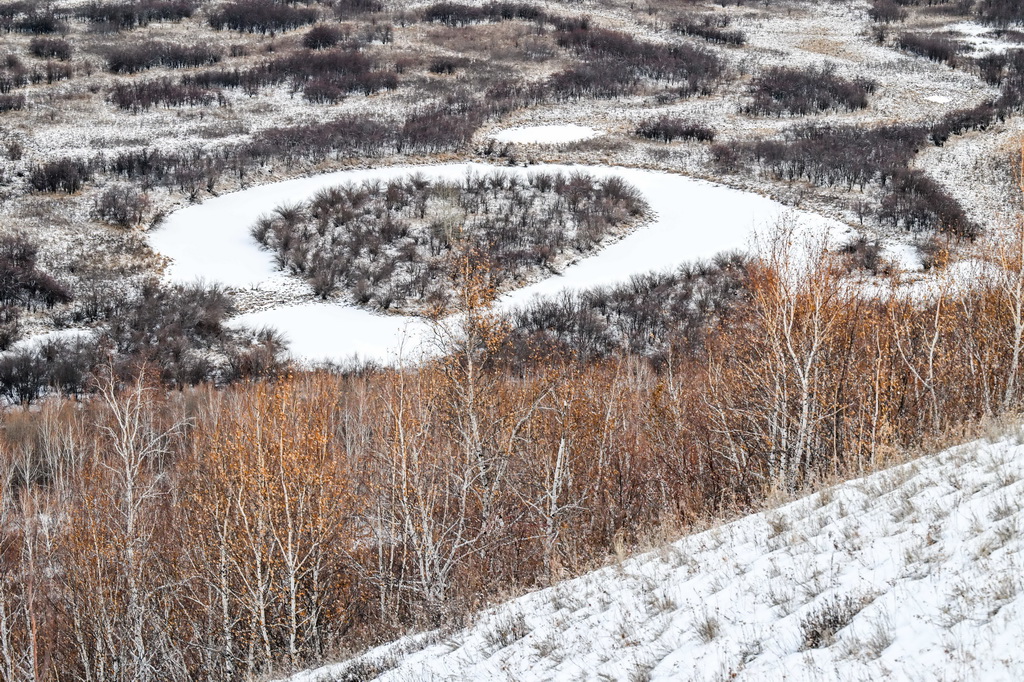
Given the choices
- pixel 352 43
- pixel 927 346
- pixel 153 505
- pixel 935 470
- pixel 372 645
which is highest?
pixel 352 43

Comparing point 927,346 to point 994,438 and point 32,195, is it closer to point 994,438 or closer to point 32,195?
point 994,438

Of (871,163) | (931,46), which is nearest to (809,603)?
(871,163)

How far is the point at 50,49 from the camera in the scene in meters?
68.8

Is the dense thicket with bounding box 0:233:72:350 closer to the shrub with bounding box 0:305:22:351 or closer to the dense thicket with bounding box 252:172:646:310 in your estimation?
the shrub with bounding box 0:305:22:351

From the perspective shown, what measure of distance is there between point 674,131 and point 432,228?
76.0ft

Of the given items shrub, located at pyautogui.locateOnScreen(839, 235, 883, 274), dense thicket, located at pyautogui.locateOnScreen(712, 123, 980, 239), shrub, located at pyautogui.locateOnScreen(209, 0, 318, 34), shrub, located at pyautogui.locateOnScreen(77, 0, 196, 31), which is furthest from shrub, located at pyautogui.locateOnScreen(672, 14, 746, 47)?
shrub, located at pyautogui.locateOnScreen(77, 0, 196, 31)

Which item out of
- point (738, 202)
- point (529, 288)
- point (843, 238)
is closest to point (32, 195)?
point (529, 288)

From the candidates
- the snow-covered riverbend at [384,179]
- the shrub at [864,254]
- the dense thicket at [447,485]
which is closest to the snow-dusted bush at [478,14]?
the snow-covered riverbend at [384,179]

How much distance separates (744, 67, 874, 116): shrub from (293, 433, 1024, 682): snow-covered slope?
5798cm

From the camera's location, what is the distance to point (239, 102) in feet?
205

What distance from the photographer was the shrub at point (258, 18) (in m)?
81.8

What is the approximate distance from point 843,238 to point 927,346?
78.9 ft

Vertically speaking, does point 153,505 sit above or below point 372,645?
below

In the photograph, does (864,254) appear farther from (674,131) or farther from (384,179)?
(384,179)
